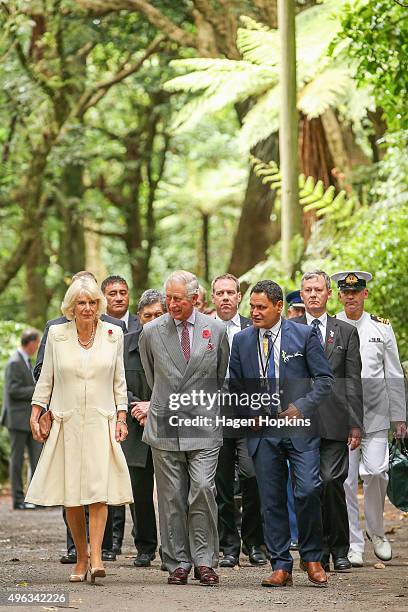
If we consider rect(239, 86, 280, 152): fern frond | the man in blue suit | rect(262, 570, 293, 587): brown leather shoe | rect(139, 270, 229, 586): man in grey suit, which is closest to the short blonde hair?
rect(139, 270, 229, 586): man in grey suit

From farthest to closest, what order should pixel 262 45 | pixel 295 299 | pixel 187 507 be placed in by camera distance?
pixel 262 45 < pixel 295 299 < pixel 187 507

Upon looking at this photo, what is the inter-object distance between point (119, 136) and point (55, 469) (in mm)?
23452

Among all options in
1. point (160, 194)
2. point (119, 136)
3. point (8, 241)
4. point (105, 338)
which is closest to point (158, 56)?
point (119, 136)

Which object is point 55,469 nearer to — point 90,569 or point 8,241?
point 90,569

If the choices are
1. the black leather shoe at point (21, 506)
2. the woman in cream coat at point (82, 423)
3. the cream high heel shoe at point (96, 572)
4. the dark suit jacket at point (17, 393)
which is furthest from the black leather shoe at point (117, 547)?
the dark suit jacket at point (17, 393)

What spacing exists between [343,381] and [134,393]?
1.80 meters

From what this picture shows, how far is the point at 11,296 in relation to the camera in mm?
35656

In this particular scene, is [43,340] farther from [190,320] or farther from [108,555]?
[108,555]

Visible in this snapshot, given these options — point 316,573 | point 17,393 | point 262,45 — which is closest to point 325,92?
point 262,45

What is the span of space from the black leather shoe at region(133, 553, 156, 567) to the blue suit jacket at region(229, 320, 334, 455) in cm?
196

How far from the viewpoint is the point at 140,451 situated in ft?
37.3

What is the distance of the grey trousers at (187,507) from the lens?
31.7 ft

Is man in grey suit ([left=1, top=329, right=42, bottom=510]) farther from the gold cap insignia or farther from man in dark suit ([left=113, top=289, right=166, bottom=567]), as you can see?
the gold cap insignia

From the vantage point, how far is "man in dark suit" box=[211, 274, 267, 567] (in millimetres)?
11375
